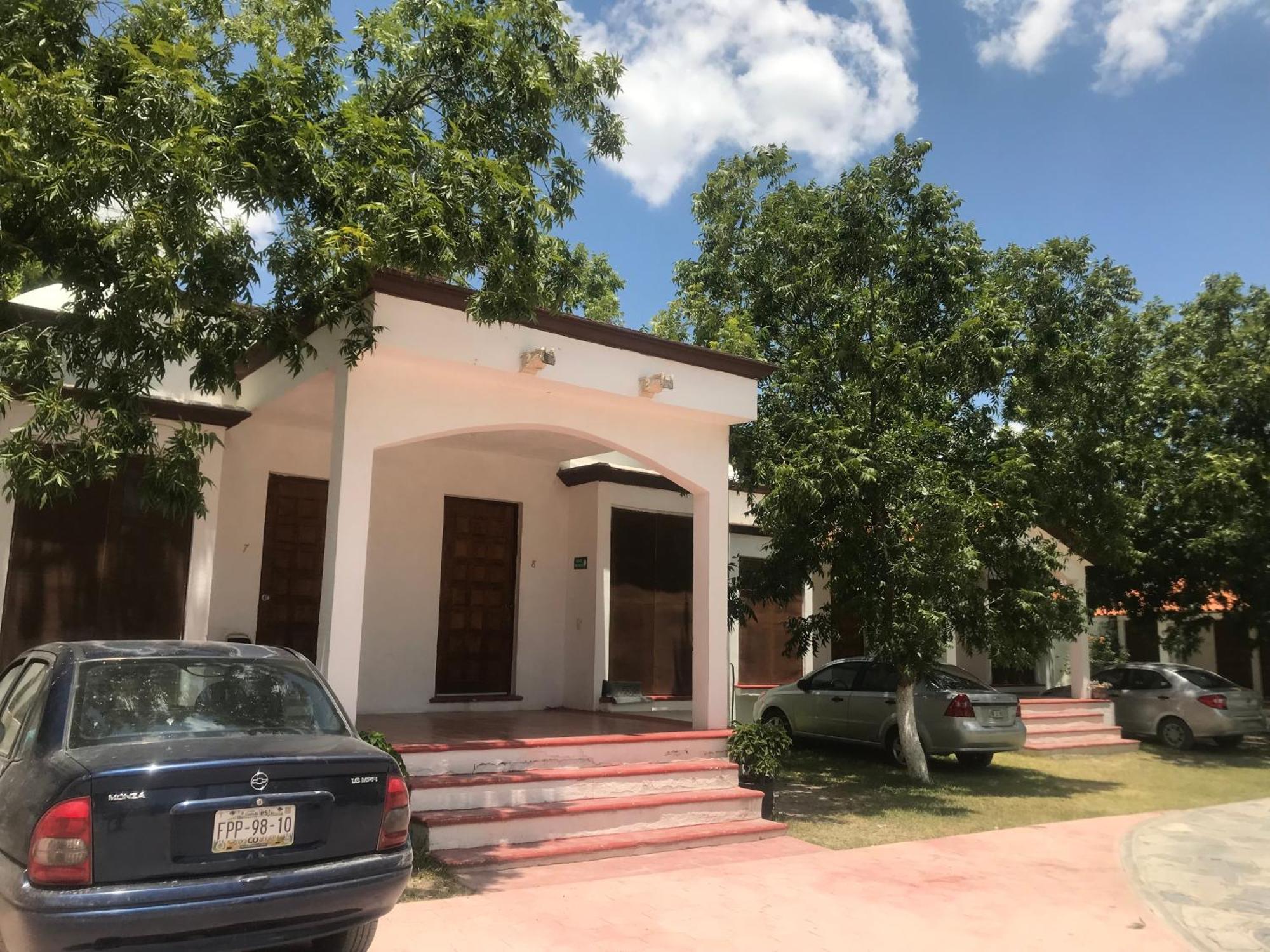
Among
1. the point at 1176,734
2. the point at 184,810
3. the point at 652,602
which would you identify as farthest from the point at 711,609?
the point at 1176,734

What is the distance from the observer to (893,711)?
42.6ft

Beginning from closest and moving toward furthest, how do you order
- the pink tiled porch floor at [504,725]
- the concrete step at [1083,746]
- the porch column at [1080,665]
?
1. the pink tiled porch floor at [504,725]
2. the concrete step at [1083,746]
3. the porch column at [1080,665]

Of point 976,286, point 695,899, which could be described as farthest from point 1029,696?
point 695,899

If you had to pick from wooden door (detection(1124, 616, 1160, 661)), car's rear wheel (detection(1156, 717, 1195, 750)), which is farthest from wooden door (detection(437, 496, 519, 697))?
wooden door (detection(1124, 616, 1160, 661))

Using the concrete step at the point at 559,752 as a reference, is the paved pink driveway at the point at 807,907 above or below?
below

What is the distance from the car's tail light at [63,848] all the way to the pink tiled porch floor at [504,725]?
184 inches

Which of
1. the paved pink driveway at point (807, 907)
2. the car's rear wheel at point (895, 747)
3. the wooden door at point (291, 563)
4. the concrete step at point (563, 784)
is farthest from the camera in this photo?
the car's rear wheel at point (895, 747)

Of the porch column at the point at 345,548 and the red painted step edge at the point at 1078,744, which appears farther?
the red painted step edge at the point at 1078,744

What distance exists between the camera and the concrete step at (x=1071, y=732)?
15539 millimetres

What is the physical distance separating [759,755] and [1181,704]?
1126 cm

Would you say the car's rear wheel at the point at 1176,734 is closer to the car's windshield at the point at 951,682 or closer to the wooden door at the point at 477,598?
the car's windshield at the point at 951,682

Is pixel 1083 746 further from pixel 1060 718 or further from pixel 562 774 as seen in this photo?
pixel 562 774

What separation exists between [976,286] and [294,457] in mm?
9272

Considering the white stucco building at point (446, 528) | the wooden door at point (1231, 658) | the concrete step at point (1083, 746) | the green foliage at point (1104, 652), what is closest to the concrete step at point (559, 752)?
the white stucco building at point (446, 528)
